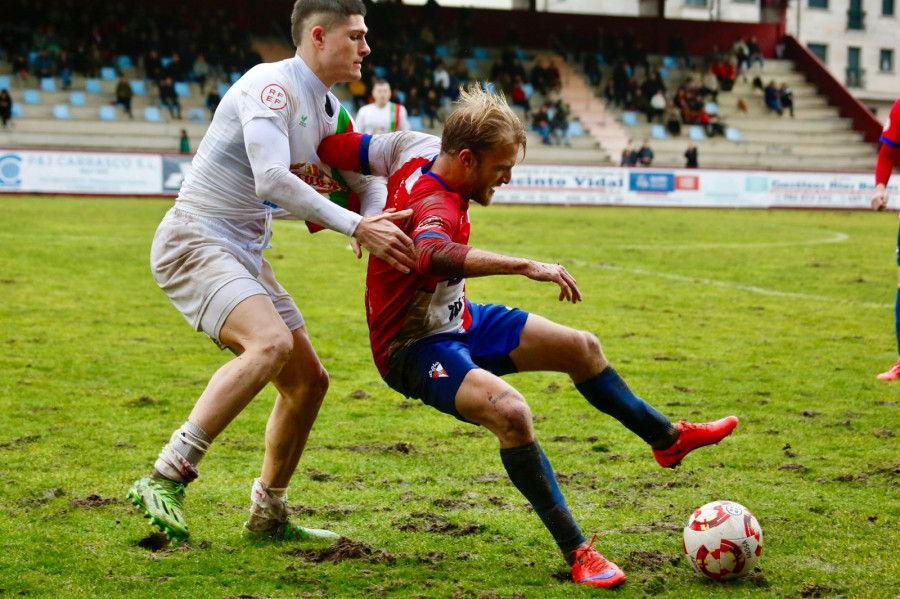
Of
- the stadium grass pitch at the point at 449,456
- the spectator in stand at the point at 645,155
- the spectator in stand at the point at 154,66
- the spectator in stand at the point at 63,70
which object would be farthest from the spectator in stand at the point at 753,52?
the stadium grass pitch at the point at 449,456

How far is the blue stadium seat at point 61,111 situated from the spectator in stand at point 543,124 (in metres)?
15.2

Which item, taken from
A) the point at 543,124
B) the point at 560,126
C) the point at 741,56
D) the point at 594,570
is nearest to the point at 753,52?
the point at 741,56

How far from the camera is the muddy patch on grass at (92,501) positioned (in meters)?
4.72

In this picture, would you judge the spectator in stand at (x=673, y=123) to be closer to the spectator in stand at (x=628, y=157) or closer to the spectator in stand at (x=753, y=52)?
the spectator in stand at (x=628, y=157)

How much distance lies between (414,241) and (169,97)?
98.6ft

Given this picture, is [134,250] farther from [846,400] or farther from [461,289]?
[461,289]

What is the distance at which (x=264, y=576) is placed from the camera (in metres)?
3.98

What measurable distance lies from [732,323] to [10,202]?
17.3m

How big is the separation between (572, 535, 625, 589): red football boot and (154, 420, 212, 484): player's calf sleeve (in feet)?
4.89

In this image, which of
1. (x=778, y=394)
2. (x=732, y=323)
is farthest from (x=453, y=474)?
(x=732, y=323)

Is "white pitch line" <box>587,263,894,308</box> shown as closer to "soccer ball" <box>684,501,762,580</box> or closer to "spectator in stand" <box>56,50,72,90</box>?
"soccer ball" <box>684,501,762,580</box>

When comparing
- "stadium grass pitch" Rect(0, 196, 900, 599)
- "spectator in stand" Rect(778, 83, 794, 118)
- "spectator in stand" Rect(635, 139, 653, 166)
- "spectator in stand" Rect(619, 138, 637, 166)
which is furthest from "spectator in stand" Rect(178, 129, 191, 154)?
"spectator in stand" Rect(778, 83, 794, 118)

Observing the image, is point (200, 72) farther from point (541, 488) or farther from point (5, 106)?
point (541, 488)

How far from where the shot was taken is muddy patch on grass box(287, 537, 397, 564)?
13.7 ft
